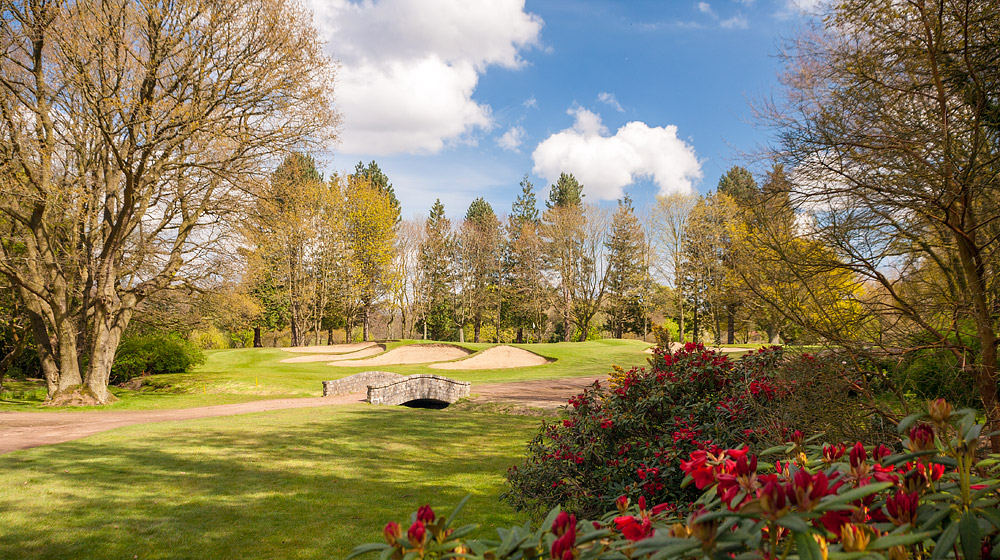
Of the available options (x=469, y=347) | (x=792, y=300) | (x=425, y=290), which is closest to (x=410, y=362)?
(x=469, y=347)

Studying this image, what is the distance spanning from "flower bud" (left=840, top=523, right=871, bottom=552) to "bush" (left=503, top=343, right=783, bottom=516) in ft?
8.57

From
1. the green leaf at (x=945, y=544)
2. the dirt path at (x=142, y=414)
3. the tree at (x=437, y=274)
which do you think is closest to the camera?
the green leaf at (x=945, y=544)

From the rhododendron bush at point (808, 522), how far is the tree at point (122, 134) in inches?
511

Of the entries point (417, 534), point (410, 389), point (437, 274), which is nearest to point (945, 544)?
point (417, 534)

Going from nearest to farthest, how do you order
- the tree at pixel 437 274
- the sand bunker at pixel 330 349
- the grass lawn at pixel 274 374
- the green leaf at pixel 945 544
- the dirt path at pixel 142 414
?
the green leaf at pixel 945 544 → the dirt path at pixel 142 414 → the grass lawn at pixel 274 374 → the sand bunker at pixel 330 349 → the tree at pixel 437 274

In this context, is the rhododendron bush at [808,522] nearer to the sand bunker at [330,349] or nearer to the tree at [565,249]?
the sand bunker at [330,349]

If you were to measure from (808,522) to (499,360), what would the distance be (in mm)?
24972

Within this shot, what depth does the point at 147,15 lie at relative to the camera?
11.1 metres

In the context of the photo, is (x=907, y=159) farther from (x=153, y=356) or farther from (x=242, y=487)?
(x=153, y=356)

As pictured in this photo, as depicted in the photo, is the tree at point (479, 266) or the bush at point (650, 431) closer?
the bush at point (650, 431)

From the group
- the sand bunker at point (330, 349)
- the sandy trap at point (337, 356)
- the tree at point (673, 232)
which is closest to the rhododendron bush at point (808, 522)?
the sandy trap at point (337, 356)

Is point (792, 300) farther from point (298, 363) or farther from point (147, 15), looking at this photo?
point (298, 363)

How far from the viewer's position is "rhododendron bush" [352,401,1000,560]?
892mm

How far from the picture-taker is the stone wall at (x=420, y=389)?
13.5 metres
